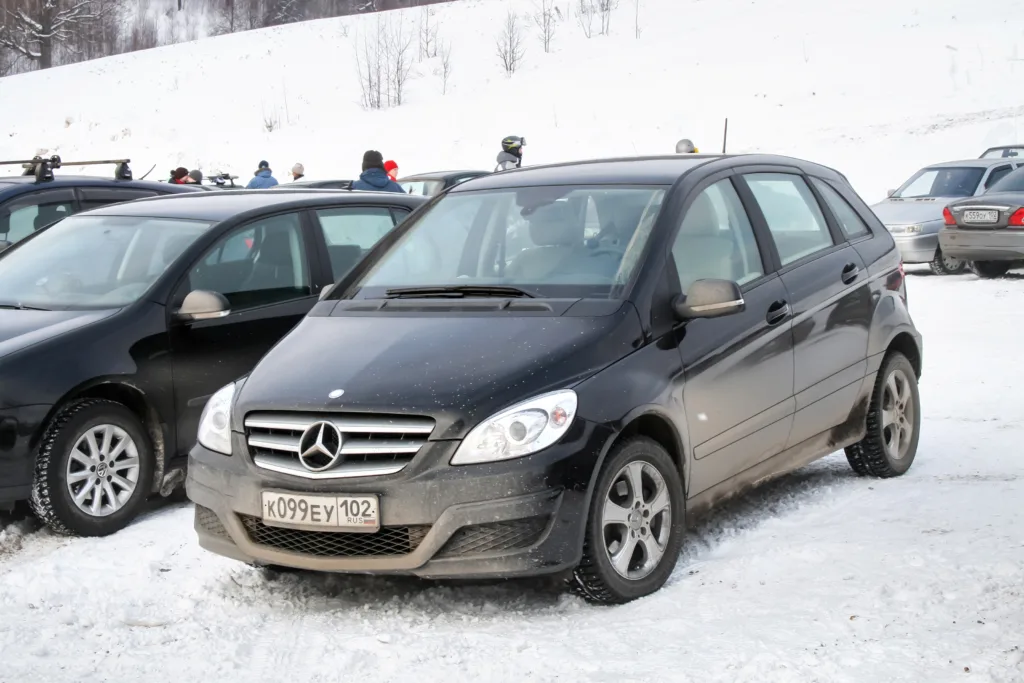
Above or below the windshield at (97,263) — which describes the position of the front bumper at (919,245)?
below

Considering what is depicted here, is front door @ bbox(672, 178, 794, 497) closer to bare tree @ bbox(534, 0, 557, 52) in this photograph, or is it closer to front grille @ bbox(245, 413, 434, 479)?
front grille @ bbox(245, 413, 434, 479)

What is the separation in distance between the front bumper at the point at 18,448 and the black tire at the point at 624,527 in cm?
268

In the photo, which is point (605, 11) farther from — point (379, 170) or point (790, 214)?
point (790, 214)

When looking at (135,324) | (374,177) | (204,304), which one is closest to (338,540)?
(204,304)

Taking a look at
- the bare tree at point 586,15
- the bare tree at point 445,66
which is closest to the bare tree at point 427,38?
the bare tree at point 445,66

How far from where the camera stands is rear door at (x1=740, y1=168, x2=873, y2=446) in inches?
233

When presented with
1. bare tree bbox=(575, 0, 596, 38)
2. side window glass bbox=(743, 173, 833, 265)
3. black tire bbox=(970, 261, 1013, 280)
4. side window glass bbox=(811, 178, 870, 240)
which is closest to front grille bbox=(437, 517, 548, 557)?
side window glass bbox=(743, 173, 833, 265)

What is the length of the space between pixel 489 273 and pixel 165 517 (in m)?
2.16

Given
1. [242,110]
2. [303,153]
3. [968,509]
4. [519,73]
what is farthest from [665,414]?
[242,110]

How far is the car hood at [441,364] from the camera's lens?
178 inches

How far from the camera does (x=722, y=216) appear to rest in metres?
5.75

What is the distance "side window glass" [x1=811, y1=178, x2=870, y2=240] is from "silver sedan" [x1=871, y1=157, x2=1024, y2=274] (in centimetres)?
1031

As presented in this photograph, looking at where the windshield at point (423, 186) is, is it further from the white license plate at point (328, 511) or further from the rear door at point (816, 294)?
the white license plate at point (328, 511)

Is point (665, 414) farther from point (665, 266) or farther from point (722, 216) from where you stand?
point (722, 216)
